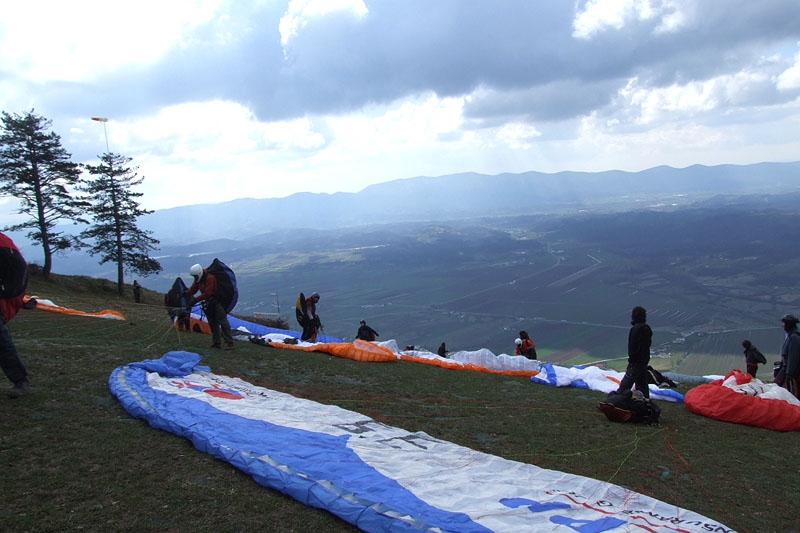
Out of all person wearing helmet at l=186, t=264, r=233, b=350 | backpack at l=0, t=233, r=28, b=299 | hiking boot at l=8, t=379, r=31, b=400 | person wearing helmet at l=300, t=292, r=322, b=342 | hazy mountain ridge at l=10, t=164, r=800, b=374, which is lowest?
hazy mountain ridge at l=10, t=164, r=800, b=374

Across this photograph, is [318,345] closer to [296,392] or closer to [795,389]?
[296,392]

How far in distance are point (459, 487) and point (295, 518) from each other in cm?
141

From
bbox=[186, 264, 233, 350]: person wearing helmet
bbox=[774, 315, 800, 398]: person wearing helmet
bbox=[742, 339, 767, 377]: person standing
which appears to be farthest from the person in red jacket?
bbox=[742, 339, 767, 377]: person standing

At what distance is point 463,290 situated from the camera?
3620 inches

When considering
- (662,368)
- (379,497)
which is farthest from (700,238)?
(379,497)

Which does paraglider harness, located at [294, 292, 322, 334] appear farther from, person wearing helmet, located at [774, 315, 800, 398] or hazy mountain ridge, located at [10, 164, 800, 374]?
hazy mountain ridge, located at [10, 164, 800, 374]

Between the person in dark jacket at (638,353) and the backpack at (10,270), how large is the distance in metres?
8.36

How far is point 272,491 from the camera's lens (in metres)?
3.92

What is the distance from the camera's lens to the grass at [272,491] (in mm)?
3609

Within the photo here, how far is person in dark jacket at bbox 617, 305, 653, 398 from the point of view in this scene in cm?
773

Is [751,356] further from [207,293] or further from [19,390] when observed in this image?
[19,390]

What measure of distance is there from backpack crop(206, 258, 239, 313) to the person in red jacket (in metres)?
4.63

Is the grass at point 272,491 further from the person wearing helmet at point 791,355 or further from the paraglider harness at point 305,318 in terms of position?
the paraglider harness at point 305,318

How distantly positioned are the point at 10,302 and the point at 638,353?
869cm
